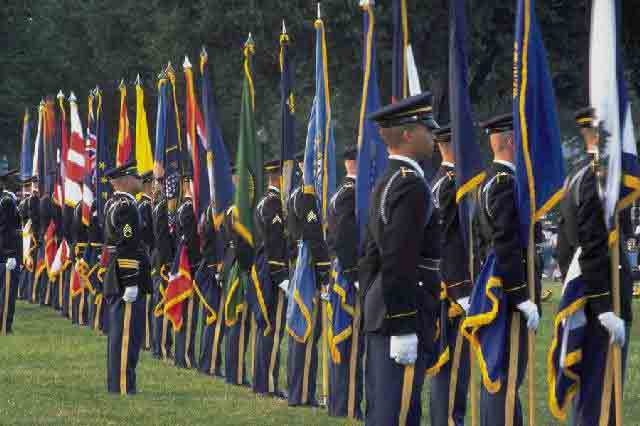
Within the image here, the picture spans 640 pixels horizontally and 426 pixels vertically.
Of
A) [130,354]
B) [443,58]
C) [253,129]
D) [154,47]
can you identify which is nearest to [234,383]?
[130,354]

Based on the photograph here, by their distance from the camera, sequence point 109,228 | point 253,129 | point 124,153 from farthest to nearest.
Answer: point 124,153 → point 253,129 → point 109,228

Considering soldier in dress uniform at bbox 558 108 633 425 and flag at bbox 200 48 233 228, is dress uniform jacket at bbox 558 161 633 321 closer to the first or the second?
soldier in dress uniform at bbox 558 108 633 425

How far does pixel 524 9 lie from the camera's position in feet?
28.0

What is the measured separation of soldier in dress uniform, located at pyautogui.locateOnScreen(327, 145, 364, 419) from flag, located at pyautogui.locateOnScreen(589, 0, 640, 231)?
3105 millimetres

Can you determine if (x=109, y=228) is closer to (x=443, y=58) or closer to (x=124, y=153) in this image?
(x=124, y=153)

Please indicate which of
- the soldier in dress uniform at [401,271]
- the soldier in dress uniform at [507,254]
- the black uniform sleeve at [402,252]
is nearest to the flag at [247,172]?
the soldier in dress uniform at [507,254]

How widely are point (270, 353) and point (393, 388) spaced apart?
564cm

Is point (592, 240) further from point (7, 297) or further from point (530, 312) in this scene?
point (7, 297)

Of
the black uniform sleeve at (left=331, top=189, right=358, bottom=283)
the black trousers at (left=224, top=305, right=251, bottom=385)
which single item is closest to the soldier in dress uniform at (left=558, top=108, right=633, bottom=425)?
the black uniform sleeve at (left=331, top=189, right=358, bottom=283)

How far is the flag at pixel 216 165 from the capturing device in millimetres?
13953

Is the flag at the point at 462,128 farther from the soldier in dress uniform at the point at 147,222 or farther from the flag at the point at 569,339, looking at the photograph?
the soldier in dress uniform at the point at 147,222

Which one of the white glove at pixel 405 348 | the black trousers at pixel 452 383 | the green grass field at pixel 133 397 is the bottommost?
the green grass field at pixel 133 397

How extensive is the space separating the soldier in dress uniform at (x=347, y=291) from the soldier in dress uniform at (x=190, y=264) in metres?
3.77

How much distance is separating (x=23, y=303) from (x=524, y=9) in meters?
17.7
